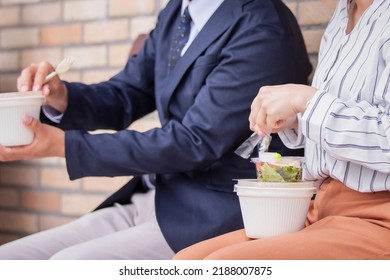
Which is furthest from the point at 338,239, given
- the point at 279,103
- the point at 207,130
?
the point at 207,130

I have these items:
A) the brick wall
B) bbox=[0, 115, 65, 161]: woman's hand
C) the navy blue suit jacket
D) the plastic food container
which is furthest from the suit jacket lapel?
the brick wall

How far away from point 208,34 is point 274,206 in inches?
21.8

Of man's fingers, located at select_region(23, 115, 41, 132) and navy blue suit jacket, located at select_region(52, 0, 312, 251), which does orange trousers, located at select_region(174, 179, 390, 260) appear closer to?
navy blue suit jacket, located at select_region(52, 0, 312, 251)

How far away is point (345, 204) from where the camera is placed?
119 centimetres

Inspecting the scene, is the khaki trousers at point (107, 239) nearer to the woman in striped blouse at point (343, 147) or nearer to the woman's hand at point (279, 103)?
the woman in striped blouse at point (343, 147)

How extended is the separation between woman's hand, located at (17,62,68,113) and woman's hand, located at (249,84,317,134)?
66 centimetres

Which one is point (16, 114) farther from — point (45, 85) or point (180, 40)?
point (180, 40)

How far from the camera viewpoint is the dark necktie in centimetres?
165

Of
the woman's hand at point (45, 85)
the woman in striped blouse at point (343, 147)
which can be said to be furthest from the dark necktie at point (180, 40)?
the woman in striped blouse at point (343, 147)

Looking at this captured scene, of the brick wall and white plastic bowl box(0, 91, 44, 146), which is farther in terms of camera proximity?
the brick wall

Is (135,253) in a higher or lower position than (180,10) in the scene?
lower

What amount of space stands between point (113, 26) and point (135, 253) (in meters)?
1.08
